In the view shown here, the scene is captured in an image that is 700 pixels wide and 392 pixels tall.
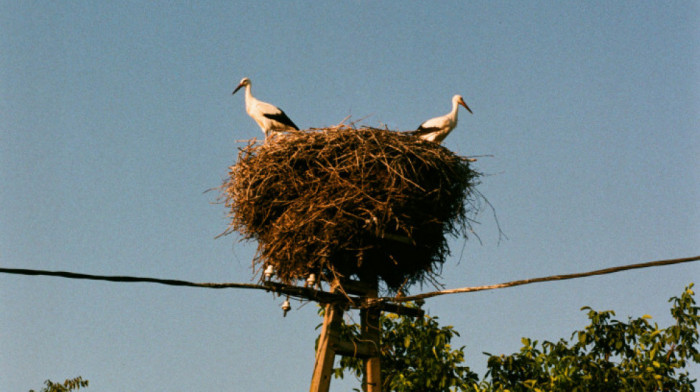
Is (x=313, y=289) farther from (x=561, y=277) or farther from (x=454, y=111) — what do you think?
(x=454, y=111)

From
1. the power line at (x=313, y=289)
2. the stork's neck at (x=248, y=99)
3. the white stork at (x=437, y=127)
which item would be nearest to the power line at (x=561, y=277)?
the power line at (x=313, y=289)

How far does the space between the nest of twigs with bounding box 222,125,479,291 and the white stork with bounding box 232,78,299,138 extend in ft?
6.65

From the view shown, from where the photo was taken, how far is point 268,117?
9.66 metres

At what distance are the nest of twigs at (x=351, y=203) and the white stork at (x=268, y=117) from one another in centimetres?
203

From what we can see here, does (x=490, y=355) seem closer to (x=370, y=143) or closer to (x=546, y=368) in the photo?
(x=546, y=368)

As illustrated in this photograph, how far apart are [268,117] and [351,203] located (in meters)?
3.40

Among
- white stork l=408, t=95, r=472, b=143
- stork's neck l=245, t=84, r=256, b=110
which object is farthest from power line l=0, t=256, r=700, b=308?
stork's neck l=245, t=84, r=256, b=110

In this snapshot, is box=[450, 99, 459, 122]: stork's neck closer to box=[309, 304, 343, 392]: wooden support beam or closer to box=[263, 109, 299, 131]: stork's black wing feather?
box=[263, 109, 299, 131]: stork's black wing feather

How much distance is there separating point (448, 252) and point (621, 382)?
2.88 metres

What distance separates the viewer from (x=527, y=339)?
9133 mm

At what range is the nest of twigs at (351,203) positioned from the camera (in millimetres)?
6562

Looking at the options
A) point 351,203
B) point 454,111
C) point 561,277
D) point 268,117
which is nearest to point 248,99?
point 268,117

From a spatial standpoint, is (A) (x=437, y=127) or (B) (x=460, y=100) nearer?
(A) (x=437, y=127)

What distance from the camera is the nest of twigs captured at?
656 cm
